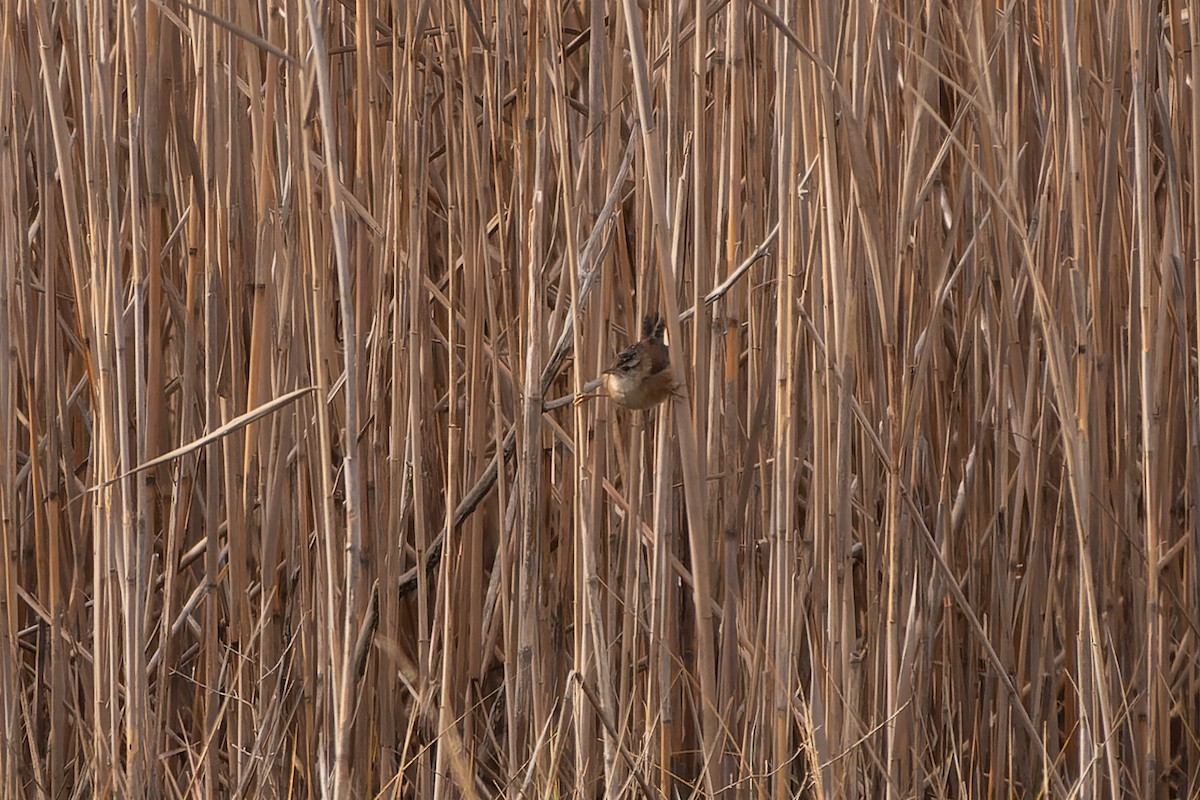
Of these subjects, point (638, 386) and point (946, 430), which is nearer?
point (638, 386)

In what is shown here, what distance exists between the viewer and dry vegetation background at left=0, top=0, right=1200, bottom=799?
4.44ft

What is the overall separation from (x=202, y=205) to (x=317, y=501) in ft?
1.53

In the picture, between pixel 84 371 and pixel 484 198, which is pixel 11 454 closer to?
pixel 84 371

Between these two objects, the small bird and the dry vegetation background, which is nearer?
the small bird

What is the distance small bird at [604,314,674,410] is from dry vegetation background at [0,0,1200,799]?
34 millimetres

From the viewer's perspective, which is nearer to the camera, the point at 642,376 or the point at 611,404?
the point at 642,376

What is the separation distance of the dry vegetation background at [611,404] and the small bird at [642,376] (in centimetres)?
3

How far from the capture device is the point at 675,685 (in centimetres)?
173

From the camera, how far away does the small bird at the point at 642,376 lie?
1243mm

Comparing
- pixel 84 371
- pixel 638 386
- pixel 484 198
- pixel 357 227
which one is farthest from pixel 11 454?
pixel 638 386

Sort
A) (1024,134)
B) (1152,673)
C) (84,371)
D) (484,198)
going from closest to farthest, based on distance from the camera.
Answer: (484,198), (1152,673), (1024,134), (84,371)

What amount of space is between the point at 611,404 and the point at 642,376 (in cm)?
32

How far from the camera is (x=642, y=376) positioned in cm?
126

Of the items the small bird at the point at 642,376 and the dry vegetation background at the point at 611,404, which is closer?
the small bird at the point at 642,376
